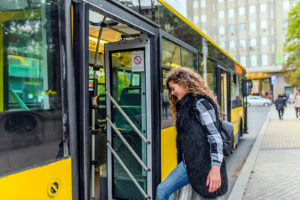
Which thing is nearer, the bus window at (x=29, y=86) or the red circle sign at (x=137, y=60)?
the bus window at (x=29, y=86)

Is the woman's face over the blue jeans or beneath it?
over

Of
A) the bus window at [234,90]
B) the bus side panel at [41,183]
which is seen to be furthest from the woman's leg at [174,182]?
the bus window at [234,90]

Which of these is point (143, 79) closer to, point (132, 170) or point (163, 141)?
point (163, 141)

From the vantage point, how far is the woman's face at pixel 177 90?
276 cm

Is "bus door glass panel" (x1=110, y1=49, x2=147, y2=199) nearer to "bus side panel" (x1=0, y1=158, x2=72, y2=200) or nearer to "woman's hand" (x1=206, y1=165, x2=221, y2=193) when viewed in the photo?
"woman's hand" (x1=206, y1=165, x2=221, y2=193)

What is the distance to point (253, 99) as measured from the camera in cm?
4112

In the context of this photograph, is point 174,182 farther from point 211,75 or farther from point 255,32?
point 255,32

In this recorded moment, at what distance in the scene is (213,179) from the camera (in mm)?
2527

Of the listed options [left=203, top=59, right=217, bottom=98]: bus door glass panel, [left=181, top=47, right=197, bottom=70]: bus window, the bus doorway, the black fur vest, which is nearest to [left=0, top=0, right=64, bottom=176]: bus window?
the black fur vest

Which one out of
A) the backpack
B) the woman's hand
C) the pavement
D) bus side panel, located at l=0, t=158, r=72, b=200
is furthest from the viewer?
the pavement

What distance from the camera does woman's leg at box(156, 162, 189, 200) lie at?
2.76m

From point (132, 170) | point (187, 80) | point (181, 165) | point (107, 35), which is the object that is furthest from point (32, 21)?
point (132, 170)

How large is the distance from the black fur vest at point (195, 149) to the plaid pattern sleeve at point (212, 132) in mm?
36

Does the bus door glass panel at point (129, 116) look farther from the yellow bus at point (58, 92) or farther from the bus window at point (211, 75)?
the bus window at point (211, 75)
